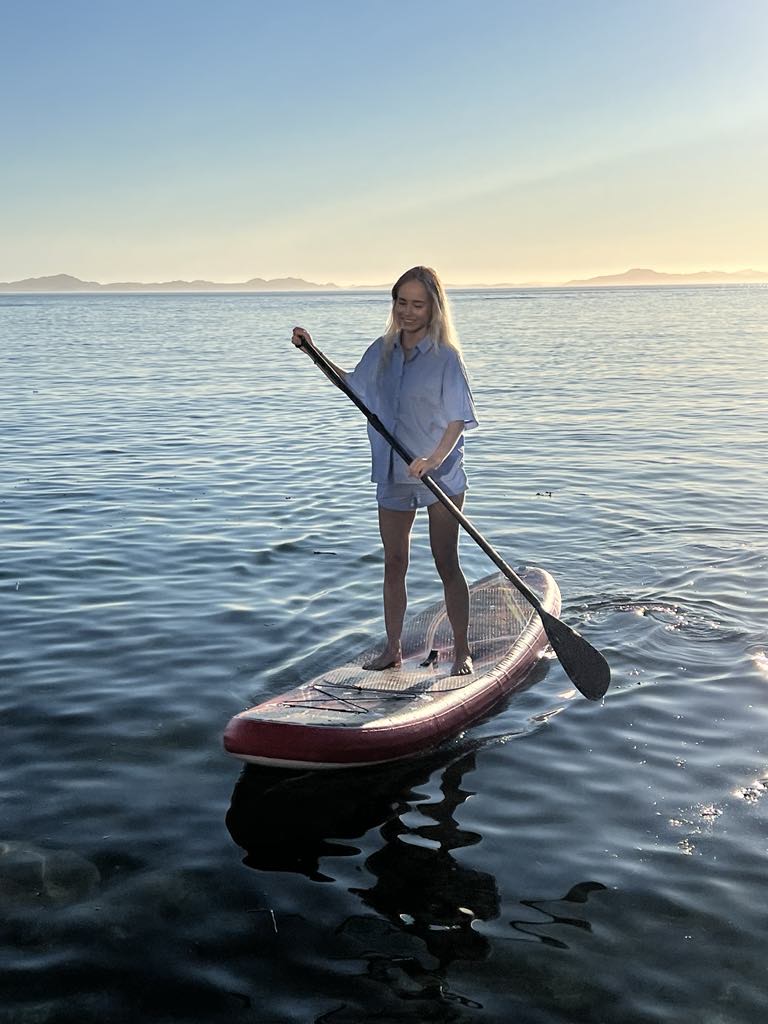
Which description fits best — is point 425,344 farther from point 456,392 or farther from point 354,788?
point 354,788

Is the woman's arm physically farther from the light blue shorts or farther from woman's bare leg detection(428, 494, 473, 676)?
woman's bare leg detection(428, 494, 473, 676)

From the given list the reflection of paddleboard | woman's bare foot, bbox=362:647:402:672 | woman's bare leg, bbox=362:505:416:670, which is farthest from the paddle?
woman's bare foot, bbox=362:647:402:672

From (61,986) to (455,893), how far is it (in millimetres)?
1721

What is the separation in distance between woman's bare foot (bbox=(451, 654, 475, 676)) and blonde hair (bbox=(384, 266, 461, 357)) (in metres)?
2.05

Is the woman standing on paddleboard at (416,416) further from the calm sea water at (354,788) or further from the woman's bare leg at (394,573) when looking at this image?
the calm sea water at (354,788)

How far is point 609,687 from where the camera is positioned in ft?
24.1

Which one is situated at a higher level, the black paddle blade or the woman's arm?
the woman's arm

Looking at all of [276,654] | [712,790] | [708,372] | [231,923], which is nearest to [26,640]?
[276,654]

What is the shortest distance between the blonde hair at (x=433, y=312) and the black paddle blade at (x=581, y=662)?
1.97 meters

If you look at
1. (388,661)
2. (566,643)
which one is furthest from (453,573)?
(566,643)

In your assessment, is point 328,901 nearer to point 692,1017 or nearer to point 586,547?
point 692,1017

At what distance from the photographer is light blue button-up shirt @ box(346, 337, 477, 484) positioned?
6625mm

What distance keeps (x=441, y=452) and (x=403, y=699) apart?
150 cm

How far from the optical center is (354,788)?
5.92 metres
